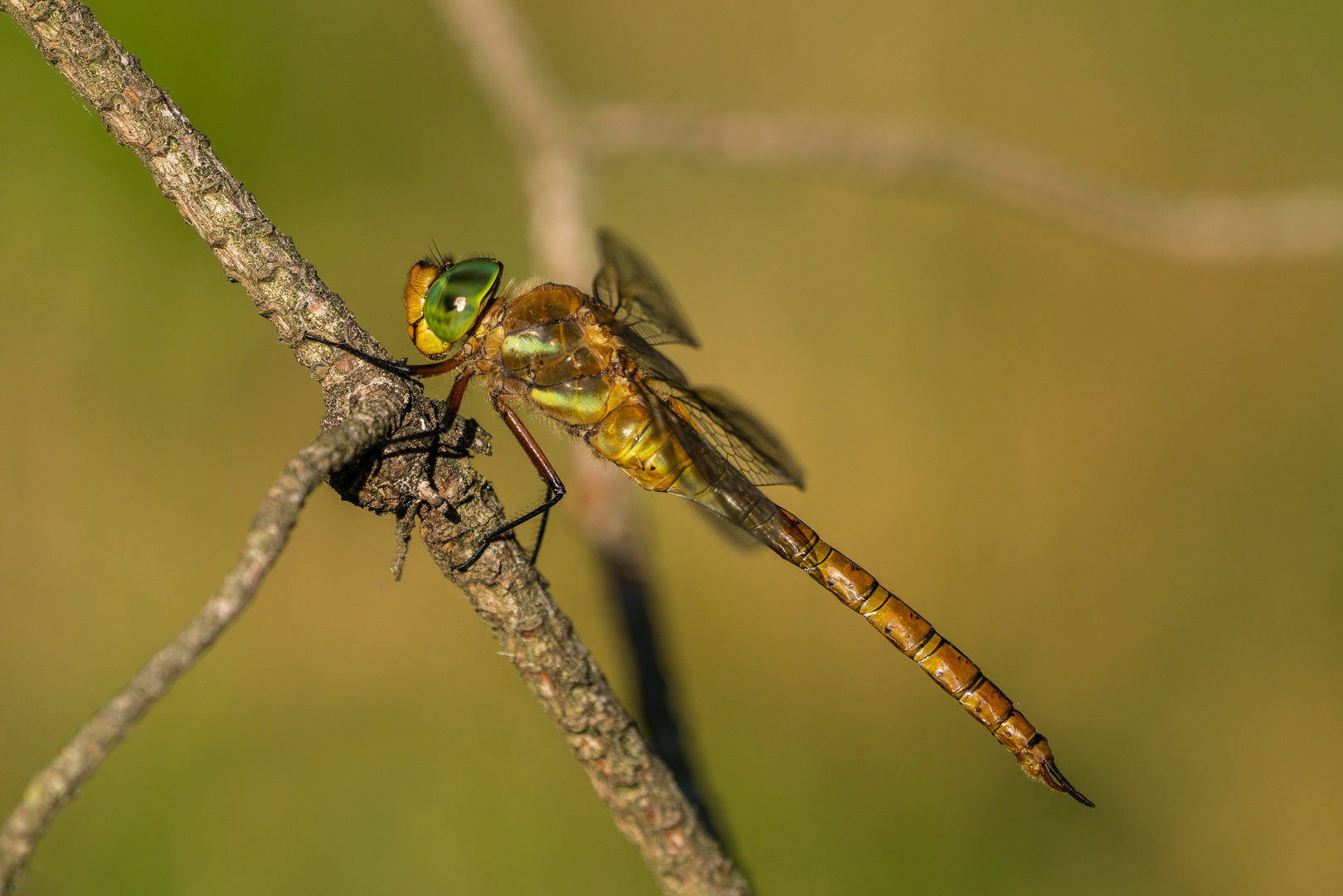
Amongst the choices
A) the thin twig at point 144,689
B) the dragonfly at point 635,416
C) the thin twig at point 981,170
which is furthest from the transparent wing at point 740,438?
the thin twig at point 144,689

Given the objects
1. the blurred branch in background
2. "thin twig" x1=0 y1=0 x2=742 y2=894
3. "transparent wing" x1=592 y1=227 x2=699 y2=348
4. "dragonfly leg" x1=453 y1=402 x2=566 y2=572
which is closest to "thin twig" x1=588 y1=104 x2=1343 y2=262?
the blurred branch in background

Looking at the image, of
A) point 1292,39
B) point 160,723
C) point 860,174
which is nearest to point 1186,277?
point 1292,39

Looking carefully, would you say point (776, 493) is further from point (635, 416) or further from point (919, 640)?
point (635, 416)

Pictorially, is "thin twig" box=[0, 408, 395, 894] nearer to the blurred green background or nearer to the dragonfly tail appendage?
the dragonfly tail appendage

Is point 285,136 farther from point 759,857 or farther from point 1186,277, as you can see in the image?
point 1186,277

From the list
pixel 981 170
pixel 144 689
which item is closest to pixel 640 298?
pixel 981 170

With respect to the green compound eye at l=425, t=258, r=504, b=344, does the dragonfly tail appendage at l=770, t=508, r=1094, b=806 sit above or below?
below
